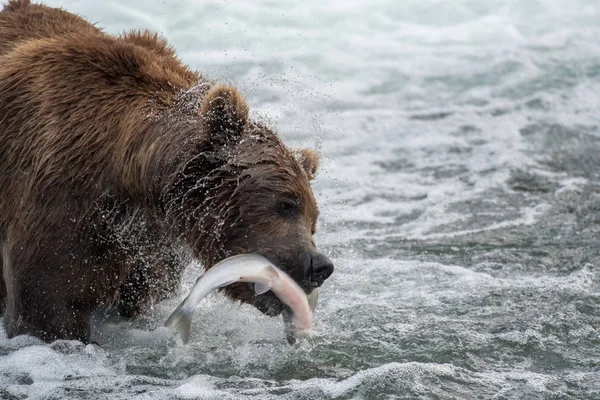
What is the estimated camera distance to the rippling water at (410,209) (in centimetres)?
532

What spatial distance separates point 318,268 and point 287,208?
1.22ft

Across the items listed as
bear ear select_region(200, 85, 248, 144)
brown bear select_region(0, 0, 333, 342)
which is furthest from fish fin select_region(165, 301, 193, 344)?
bear ear select_region(200, 85, 248, 144)

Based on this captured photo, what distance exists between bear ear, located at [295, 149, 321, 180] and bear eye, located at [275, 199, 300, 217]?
42cm

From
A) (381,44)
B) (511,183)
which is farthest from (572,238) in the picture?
(381,44)

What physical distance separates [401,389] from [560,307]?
1701 mm

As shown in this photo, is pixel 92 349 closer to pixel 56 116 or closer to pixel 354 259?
pixel 56 116

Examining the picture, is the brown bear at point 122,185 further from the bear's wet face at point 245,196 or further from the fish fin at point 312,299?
the fish fin at point 312,299

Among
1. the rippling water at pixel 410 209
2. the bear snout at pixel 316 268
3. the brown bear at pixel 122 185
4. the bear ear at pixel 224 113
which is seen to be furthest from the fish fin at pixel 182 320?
the bear ear at pixel 224 113

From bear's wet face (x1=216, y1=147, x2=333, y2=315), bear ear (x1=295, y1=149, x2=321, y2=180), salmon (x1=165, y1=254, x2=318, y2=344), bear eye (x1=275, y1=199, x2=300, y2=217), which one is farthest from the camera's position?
bear ear (x1=295, y1=149, x2=321, y2=180)

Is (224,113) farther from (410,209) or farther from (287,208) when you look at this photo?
(410,209)

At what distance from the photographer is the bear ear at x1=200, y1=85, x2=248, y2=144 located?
5.06 metres

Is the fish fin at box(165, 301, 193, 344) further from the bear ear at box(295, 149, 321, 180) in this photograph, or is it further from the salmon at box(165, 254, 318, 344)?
the bear ear at box(295, 149, 321, 180)

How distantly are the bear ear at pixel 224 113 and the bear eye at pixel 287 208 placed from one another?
395mm

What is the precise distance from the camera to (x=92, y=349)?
547 centimetres
